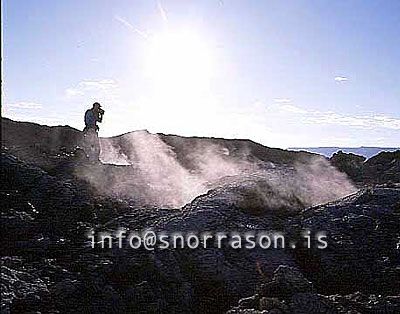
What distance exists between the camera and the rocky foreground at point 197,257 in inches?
246

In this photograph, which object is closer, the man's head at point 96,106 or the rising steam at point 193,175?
the rising steam at point 193,175

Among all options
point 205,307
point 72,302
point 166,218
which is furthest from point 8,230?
point 205,307

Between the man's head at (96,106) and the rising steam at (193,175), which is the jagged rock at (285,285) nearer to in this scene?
the rising steam at (193,175)

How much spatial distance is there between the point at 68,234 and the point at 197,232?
204cm

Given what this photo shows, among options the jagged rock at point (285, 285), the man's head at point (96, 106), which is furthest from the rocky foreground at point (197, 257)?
the man's head at point (96, 106)

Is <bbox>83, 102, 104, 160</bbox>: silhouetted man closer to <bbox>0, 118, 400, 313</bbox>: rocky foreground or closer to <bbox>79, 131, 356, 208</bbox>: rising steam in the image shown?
<bbox>79, 131, 356, 208</bbox>: rising steam

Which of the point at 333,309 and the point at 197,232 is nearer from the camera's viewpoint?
the point at 333,309

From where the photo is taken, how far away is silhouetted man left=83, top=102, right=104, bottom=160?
518 inches

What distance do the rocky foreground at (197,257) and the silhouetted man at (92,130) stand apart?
2993 millimetres

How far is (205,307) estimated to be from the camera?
22.8ft

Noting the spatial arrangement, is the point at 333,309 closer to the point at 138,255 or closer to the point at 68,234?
the point at 138,255

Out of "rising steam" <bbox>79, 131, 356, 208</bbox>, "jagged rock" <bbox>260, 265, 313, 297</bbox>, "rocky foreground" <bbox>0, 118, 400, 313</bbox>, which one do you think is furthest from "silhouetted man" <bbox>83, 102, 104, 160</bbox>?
"jagged rock" <bbox>260, 265, 313, 297</bbox>

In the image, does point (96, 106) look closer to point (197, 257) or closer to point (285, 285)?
point (197, 257)

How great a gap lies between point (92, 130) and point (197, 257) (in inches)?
273
